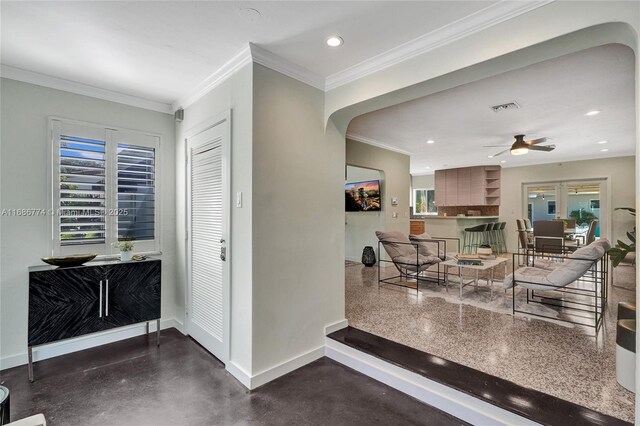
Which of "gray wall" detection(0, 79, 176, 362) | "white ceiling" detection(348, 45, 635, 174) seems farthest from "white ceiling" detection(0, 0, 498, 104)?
"white ceiling" detection(348, 45, 635, 174)

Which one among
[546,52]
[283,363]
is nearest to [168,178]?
[283,363]

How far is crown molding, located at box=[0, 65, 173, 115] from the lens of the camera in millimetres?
2701

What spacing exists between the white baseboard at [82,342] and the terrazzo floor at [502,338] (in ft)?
7.46

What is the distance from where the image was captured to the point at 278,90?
8.40 ft

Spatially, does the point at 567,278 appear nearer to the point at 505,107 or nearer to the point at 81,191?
the point at 505,107

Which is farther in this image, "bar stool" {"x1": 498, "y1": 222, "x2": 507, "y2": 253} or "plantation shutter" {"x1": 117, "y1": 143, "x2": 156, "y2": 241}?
"bar stool" {"x1": 498, "y1": 222, "x2": 507, "y2": 253}

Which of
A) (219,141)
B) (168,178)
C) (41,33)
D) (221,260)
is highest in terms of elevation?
(41,33)

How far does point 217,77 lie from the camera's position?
110 inches

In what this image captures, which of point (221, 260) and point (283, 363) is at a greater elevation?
point (221, 260)

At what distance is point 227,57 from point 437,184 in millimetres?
8267

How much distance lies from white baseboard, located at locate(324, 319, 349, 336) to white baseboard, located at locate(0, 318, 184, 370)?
1729 millimetres

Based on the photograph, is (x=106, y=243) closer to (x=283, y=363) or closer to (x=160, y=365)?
(x=160, y=365)

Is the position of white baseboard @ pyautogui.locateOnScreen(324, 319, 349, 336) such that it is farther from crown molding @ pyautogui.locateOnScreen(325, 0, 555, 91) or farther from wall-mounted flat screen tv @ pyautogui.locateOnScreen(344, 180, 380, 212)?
wall-mounted flat screen tv @ pyautogui.locateOnScreen(344, 180, 380, 212)

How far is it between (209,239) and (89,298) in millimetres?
1201
